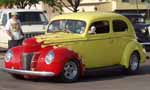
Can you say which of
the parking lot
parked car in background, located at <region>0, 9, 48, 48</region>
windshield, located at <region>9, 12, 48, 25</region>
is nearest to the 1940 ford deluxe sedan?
the parking lot

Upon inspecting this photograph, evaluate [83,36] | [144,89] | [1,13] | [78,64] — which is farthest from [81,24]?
[1,13]

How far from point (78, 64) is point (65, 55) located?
531 millimetres

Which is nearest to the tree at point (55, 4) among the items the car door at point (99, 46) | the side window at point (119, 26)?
the side window at point (119, 26)

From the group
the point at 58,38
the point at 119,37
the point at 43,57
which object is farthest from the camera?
the point at 119,37

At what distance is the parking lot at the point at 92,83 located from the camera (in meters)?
11.8

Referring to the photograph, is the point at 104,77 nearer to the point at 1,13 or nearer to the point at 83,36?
the point at 83,36

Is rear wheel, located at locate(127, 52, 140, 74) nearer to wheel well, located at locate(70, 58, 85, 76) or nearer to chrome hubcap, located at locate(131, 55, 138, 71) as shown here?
chrome hubcap, located at locate(131, 55, 138, 71)

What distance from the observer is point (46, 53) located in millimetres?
12438

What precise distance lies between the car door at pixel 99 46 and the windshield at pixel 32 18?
7987mm

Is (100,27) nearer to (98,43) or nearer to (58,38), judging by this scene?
(98,43)

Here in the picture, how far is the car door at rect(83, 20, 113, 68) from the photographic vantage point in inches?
525

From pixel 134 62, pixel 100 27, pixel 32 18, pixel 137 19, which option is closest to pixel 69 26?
pixel 100 27

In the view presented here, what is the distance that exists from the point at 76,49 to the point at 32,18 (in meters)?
9.15

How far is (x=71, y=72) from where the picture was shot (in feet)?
41.7
